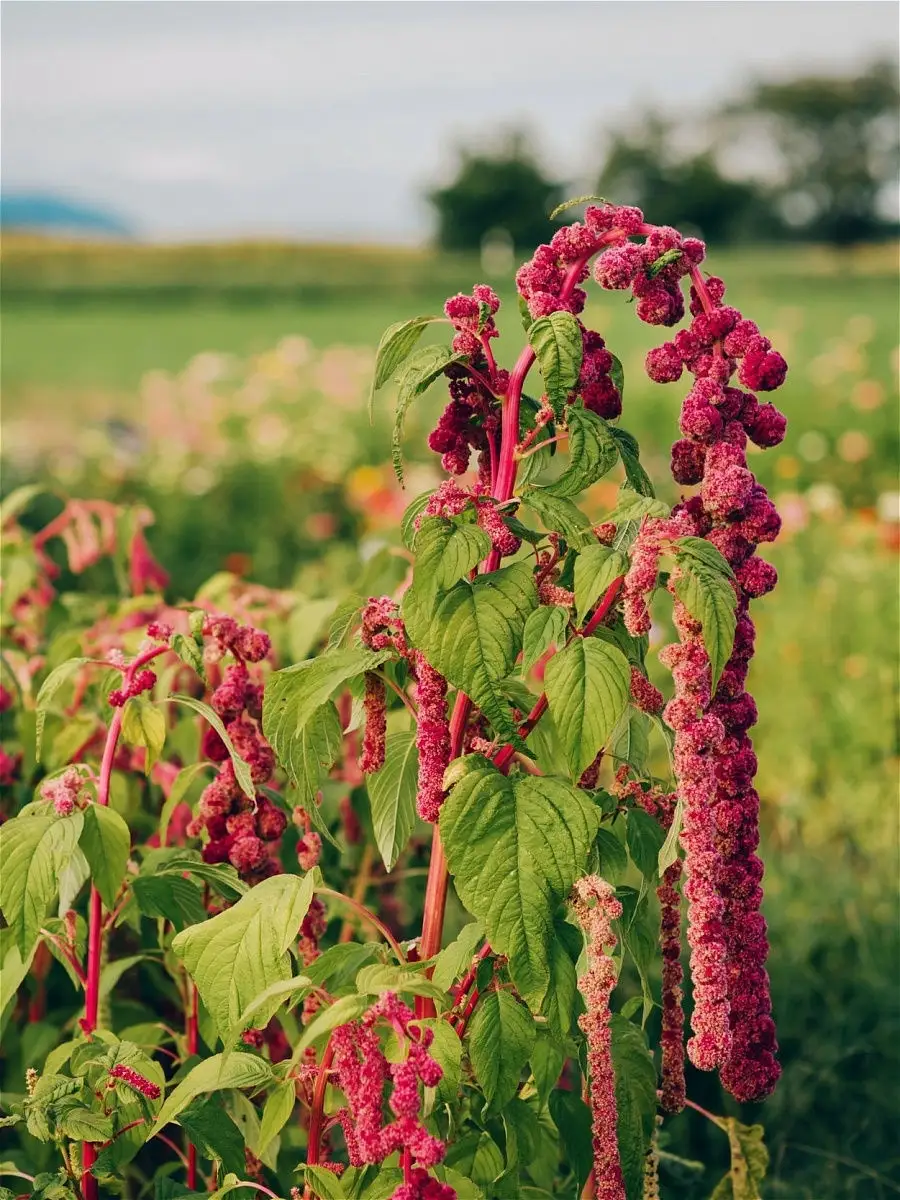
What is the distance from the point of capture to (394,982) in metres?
1.24

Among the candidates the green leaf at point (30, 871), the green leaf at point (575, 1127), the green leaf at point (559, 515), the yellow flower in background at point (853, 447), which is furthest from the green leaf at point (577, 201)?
the yellow flower in background at point (853, 447)

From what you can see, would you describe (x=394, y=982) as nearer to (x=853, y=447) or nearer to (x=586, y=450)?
(x=586, y=450)

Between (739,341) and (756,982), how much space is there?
22.2 inches

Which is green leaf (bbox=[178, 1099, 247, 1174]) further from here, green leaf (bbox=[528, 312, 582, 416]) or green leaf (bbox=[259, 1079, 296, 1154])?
green leaf (bbox=[528, 312, 582, 416])

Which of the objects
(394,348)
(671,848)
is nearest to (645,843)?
(671,848)

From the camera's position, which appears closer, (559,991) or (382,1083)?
(382,1083)

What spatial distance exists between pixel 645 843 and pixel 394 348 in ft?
1.73

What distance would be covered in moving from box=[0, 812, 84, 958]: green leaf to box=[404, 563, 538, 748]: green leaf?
1.38 feet

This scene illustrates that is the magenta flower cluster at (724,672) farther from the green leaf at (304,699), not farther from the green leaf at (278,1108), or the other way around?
the green leaf at (278,1108)

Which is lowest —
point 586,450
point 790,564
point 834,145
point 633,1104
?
point 633,1104

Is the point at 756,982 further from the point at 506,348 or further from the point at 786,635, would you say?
the point at 506,348

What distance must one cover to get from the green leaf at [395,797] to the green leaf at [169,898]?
216mm

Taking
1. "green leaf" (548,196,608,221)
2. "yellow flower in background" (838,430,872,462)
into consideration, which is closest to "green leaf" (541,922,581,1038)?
"green leaf" (548,196,608,221)

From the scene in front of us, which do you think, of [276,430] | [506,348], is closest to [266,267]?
[506,348]
